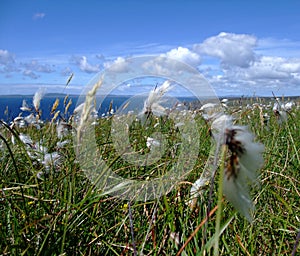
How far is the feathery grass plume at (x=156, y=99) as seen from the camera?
5.40 feet

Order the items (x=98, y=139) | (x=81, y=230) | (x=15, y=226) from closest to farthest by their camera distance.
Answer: (x=15, y=226), (x=81, y=230), (x=98, y=139)

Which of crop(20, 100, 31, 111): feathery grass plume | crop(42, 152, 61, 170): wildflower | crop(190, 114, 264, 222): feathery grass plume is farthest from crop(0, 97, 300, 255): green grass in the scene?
crop(20, 100, 31, 111): feathery grass plume

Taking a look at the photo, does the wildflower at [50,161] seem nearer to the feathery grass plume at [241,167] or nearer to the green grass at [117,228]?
the green grass at [117,228]

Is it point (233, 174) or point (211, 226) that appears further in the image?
point (211, 226)

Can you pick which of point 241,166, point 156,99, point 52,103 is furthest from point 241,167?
point 52,103

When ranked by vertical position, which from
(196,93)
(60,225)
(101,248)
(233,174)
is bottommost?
(101,248)

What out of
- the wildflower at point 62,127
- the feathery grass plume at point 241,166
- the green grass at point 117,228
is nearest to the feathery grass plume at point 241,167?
the feathery grass plume at point 241,166

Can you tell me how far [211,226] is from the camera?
1.68 metres

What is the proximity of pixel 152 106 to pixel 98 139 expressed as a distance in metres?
1.58

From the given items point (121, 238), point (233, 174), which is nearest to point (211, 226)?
point (121, 238)

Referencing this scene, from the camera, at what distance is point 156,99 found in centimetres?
179

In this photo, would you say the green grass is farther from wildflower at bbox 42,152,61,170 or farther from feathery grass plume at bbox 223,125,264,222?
feathery grass plume at bbox 223,125,264,222

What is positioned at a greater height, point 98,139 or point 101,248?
point 98,139

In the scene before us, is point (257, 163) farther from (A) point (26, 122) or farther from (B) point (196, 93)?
(A) point (26, 122)
